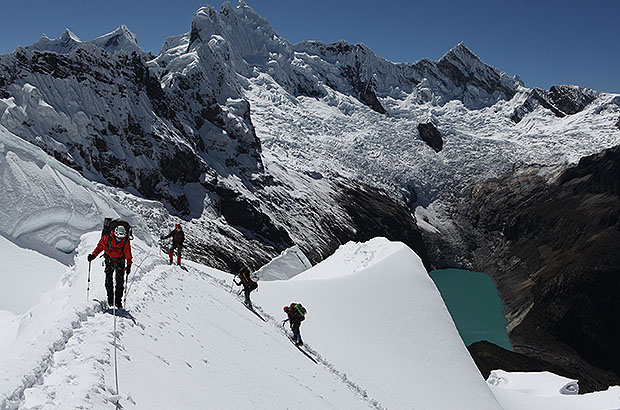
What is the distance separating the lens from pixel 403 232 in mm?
180375

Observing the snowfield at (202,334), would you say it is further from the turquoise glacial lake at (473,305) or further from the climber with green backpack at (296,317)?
the turquoise glacial lake at (473,305)

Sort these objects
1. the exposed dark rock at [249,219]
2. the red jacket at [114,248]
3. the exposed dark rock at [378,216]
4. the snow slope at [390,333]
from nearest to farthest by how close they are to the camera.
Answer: the red jacket at [114,248] → the snow slope at [390,333] → the exposed dark rock at [249,219] → the exposed dark rock at [378,216]

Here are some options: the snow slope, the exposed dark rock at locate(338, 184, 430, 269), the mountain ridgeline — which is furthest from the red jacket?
the exposed dark rock at locate(338, 184, 430, 269)

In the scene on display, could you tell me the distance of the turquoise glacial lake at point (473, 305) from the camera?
4888 inches

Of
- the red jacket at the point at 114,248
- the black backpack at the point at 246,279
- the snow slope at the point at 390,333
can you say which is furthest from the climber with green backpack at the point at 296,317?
the red jacket at the point at 114,248

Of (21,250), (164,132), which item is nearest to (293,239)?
(164,132)

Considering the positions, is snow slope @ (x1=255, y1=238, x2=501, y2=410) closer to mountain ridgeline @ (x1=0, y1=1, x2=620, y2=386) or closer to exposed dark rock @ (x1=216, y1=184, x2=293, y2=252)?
mountain ridgeline @ (x1=0, y1=1, x2=620, y2=386)

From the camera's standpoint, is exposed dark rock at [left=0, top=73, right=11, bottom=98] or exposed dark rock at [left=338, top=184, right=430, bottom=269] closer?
exposed dark rock at [left=0, top=73, right=11, bottom=98]

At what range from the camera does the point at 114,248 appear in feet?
39.5

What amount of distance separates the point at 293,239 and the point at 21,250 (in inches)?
4414

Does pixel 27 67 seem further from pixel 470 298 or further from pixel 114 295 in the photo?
pixel 470 298

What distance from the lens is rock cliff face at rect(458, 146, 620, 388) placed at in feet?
368

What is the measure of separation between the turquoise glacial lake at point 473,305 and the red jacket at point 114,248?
117636 millimetres

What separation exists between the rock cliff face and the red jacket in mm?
106565
